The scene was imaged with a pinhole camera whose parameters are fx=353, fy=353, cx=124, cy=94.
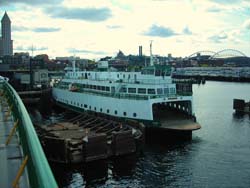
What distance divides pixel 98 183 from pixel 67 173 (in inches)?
137

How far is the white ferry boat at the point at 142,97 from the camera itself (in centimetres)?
4762

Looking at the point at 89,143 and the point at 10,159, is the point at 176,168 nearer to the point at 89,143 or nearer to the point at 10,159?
the point at 89,143

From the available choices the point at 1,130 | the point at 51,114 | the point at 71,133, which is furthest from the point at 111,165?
the point at 51,114

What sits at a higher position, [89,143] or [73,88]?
[73,88]

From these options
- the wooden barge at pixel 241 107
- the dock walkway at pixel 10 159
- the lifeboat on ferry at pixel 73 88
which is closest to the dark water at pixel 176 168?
the dock walkway at pixel 10 159

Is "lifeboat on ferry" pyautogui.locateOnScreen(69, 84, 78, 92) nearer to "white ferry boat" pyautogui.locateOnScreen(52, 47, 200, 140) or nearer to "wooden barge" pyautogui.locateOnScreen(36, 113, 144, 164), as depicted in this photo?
"white ferry boat" pyautogui.locateOnScreen(52, 47, 200, 140)

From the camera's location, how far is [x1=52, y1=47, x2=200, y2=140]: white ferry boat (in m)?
47.6

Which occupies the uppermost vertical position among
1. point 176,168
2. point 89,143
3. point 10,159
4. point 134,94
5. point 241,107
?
point 10,159

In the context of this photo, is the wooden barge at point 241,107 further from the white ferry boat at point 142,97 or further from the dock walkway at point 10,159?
the dock walkway at point 10,159

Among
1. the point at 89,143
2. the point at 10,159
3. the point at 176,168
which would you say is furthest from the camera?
the point at 176,168

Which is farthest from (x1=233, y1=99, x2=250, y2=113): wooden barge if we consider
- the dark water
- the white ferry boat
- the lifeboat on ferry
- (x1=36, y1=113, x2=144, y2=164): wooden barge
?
(x1=36, y1=113, x2=144, y2=164): wooden barge

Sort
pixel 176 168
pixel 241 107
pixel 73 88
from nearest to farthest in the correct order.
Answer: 1. pixel 176 168
2. pixel 73 88
3. pixel 241 107

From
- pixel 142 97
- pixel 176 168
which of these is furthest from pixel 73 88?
pixel 176 168

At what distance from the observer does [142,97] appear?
158ft
